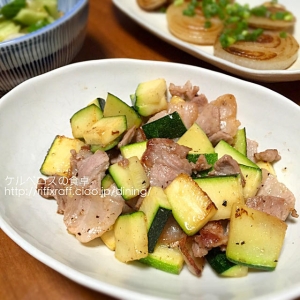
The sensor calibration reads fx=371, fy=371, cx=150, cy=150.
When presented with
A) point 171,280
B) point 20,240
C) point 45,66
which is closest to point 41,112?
point 45,66

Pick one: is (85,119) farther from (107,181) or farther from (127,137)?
(107,181)

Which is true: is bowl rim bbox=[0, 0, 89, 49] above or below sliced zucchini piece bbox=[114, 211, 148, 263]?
above

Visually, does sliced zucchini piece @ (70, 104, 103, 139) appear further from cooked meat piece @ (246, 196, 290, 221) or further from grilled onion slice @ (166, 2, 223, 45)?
grilled onion slice @ (166, 2, 223, 45)

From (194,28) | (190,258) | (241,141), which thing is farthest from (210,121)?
(194,28)

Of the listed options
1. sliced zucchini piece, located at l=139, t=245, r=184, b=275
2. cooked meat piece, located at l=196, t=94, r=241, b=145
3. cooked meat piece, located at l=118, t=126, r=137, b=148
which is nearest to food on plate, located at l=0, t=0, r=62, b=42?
cooked meat piece, located at l=118, t=126, r=137, b=148

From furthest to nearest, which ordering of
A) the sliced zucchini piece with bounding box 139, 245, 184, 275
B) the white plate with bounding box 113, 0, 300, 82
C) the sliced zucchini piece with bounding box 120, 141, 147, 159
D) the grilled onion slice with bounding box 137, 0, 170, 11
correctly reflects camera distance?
the grilled onion slice with bounding box 137, 0, 170, 11 < the white plate with bounding box 113, 0, 300, 82 < the sliced zucchini piece with bounding box 120, 141, 147, 159 < the sliced zucchini piece with bounding box 139, 245, 184, 275

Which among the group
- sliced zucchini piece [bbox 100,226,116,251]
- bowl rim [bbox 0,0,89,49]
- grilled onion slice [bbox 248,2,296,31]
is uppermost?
bowl rim [bbox 0,0,89,49]

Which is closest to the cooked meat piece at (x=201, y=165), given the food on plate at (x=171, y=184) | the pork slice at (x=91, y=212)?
the food on plate at (x=171, y=184)
